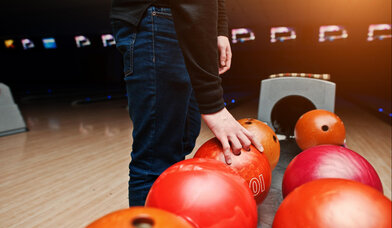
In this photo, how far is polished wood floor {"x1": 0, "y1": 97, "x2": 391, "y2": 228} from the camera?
1.13m

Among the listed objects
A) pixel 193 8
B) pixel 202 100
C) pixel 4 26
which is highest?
pixel 4 26

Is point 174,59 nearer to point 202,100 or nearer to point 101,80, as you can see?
point 202,100

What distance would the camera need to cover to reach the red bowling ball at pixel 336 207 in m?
0.38

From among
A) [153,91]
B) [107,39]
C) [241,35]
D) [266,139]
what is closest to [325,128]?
[266,139]

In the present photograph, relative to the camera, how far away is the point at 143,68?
0.61 m

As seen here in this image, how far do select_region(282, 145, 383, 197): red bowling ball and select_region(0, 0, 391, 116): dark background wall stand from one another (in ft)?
13.0

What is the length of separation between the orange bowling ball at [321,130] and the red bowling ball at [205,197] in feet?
2.93

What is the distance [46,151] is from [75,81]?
304 inches

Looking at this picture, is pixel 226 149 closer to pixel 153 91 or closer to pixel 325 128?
pixel 153 91

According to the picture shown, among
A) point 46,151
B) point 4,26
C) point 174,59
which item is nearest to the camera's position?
point 174,59

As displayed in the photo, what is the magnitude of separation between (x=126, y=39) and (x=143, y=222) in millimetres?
444

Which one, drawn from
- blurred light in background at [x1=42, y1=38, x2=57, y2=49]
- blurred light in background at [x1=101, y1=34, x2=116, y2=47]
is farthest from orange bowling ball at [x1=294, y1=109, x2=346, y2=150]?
blurred light in background at [x1=42, y1=38, x2=57, y2=49]

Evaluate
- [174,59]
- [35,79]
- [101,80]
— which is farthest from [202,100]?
[35,79]

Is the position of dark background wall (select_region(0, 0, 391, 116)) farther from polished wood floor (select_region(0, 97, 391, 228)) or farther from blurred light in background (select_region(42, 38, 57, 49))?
polished wood floor (select_region(0, 97, 391, 228))
